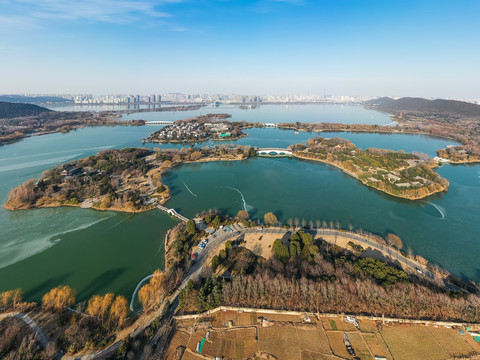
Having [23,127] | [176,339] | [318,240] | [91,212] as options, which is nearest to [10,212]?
[91,212]

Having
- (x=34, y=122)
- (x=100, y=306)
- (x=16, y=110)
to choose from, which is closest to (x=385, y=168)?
(x=100, y=306)

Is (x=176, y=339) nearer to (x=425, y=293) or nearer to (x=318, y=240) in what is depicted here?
(x=318, y=240)

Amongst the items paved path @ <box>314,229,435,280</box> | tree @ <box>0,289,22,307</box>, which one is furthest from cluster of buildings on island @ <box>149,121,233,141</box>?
tree @ <box>0,289,22,307</box>

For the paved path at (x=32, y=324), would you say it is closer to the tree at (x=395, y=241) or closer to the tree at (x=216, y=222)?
the tree at (x=216, y=222)

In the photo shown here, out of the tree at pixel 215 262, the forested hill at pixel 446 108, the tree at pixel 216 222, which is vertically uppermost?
the forested hill at pixel 446 108

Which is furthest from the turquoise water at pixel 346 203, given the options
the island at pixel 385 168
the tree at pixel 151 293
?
the tree at pixel 151 293

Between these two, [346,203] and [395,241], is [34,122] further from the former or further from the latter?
[395,241]

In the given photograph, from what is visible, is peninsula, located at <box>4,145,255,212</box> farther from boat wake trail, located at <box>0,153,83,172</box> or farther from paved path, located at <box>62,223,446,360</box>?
paved path, located at <box>62,223,446,360</box>
